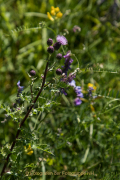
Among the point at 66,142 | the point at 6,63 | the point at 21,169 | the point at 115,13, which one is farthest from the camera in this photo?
the point at 115,13

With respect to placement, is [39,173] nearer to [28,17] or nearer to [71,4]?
[28,17]

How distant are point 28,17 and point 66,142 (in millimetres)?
1516

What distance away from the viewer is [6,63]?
195 centimetres

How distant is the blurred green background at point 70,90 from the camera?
1.16 meters

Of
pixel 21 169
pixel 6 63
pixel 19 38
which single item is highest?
pixel 19 38

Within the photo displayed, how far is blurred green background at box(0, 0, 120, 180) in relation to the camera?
1.16 m

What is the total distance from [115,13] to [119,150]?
1.49 meters

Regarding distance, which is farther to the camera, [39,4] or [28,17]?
[39,4]

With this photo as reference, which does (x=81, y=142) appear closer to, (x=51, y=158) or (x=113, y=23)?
(x=51, y=158)

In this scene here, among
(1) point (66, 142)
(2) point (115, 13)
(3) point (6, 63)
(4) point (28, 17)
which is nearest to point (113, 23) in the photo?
(2) point (115, 13)

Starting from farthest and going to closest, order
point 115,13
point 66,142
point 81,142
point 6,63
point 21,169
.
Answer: point 115,13, point 6,63, point 81,142, point 66,142, point 21,169

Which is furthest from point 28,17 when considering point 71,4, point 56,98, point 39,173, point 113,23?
point 39,173

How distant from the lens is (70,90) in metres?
1.71

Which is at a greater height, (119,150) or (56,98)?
(56,98)
